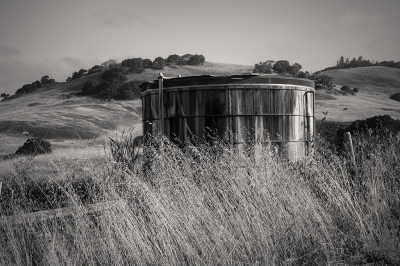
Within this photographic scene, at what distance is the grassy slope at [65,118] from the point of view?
107 ft

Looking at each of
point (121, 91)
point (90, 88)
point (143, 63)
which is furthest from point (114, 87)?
point (143, 63)

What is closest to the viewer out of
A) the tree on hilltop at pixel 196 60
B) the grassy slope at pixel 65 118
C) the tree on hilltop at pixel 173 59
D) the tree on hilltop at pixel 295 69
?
the grassy slope at pixel 65 118

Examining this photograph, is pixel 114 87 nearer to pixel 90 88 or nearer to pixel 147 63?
pixel 90 88

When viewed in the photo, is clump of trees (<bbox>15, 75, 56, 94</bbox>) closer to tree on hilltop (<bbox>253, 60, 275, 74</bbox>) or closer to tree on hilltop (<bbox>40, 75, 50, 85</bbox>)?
tree on hilltop (<bbox>40, 75, 50, 85</bbox>)

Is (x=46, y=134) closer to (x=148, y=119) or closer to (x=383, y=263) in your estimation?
(x=148, y=119)

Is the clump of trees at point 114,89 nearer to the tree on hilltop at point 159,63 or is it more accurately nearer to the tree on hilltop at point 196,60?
the tree on hilltop at point 159,63

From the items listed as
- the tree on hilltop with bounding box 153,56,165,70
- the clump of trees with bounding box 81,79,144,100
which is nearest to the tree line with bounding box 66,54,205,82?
the tree on hilltop with bounding box 153,56,165,70

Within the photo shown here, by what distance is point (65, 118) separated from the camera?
3828 cm

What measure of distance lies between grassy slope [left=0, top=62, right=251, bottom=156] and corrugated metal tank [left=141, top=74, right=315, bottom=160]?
15157 mm

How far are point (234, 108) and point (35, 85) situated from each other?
63.7m

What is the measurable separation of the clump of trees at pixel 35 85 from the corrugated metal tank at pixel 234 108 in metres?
60.8

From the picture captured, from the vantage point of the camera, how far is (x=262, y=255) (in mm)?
4074

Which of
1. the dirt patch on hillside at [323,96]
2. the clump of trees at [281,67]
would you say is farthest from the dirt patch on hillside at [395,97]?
the clump of trees at [281,67]

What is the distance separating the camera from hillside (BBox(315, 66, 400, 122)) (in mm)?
38562
